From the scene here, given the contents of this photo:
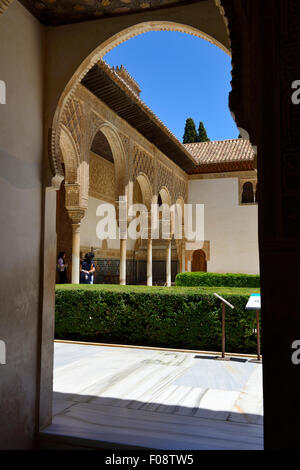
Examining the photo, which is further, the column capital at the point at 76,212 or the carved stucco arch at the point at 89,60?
A: the column capital at the point at 76,212

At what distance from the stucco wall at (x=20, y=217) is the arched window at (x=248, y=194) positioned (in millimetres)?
18881

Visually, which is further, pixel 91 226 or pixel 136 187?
pixel 136 187

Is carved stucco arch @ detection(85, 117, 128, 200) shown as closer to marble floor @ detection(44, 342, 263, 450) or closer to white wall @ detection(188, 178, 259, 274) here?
marble floor @ detection(44, 342, 263, 450)

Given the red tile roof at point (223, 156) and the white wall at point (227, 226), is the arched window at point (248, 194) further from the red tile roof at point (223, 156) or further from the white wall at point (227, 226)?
the red tile roof at point (223, 156)

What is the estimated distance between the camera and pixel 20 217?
2.95 m

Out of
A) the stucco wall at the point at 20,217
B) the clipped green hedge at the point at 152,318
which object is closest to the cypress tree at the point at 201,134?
the clipped green hedge at the point at 152,318

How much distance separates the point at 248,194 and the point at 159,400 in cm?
1846

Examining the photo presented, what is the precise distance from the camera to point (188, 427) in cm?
308

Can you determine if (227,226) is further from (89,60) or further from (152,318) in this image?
(89,60)

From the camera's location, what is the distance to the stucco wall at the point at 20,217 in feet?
9.14

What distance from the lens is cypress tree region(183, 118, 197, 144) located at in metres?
31.2

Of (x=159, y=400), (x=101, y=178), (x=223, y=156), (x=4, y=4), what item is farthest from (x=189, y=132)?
(x=4, y=4)

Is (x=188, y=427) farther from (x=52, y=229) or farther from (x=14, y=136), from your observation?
(x=14, y=136)
